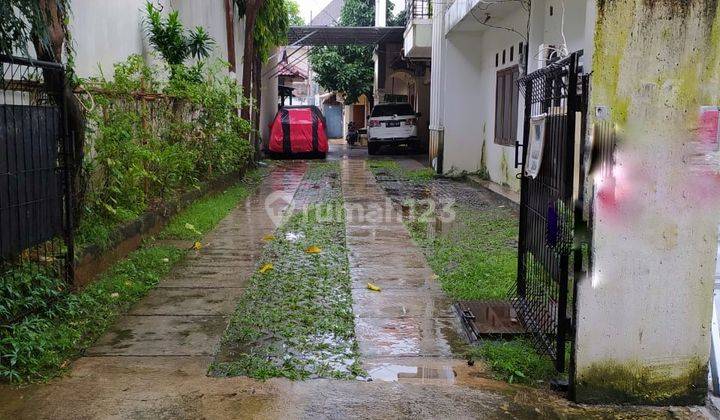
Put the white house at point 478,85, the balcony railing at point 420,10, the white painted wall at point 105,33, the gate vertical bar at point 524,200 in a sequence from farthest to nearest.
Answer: the balcony railing at point 420,10 → the white house at point 478,85 → the white painted wall at point 105,33 → the gate vertical bar at point 524,200

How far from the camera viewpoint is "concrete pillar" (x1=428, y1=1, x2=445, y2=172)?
1594 cm

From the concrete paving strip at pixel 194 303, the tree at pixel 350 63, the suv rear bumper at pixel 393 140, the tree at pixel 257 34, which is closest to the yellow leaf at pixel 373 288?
the concrete paving strip at pixel 194 303

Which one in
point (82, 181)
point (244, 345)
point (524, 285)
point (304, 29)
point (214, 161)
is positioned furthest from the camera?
point (304, 29)

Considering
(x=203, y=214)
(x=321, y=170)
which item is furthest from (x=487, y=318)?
(x=321, y=170)

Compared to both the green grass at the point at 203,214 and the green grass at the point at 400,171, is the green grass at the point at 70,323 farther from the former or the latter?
the green grass at the point at 400,171

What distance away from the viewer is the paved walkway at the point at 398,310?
14.7ft

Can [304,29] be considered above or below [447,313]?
above

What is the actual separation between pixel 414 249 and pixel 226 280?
7.92 feet

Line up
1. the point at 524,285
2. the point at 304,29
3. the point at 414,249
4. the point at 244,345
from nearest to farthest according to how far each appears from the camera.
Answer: the point at 244,345
the point at 524,285
the point at 414,249
the point at 304,29

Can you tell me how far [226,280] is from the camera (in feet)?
21.3

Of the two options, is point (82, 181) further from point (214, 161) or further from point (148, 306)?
point (214, 161)

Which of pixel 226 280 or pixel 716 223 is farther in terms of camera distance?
pixel 226 280

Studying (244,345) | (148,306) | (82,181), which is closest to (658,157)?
(244,345)

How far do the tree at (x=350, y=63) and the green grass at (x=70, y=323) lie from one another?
88.6ft
